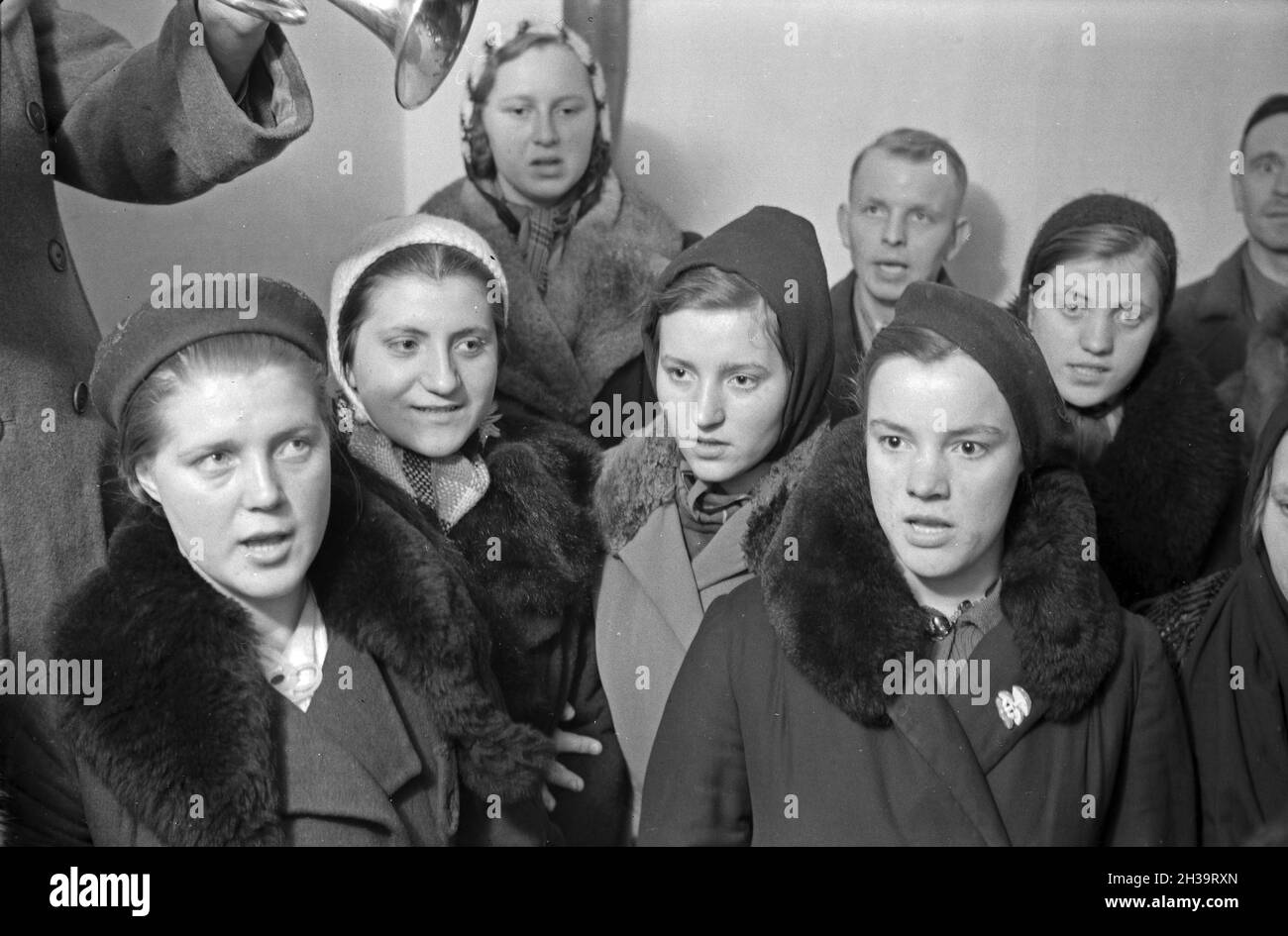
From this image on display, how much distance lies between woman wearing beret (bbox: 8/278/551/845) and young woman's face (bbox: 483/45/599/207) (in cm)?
59

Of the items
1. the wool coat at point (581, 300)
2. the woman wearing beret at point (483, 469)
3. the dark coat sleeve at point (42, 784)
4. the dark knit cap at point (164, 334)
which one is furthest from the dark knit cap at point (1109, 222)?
the dark coat sleeve at point (42, 784)

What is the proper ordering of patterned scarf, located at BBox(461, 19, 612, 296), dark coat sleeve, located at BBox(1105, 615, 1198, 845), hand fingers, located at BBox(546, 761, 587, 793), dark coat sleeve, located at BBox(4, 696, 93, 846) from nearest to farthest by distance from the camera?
dark coat sleeve, located at BBox(1105, 615, 1198, 845) → dark coat sleeve, located at BBox(4, 696, 93, 846) → hand fingers, located at BBox(546, 761, 587, 793) → patterned scarf, located at BBox(461, 19, 612, 296)

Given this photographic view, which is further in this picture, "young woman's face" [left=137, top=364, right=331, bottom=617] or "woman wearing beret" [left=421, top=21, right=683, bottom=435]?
"woman wearing beret" [left=421, top=21, right=683, bottom=435]

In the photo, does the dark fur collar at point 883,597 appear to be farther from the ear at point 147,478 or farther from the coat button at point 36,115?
the coat button at point 36,115

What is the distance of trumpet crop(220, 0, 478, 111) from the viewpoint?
8.82 feet

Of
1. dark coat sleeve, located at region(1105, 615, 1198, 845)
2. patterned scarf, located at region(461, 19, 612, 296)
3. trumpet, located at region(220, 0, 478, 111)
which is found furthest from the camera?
patterned scarf, located at region(461, 19, 612, 296)

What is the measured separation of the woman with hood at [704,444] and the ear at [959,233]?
34 cm

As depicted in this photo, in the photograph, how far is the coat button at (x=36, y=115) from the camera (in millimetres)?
3152

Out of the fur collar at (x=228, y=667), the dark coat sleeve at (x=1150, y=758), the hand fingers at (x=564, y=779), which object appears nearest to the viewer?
the fur collar at (x=228, y=667)

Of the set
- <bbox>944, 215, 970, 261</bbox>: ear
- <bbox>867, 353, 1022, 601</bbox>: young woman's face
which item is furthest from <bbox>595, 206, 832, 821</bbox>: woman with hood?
<bbox>944, 215, 970, 261</bbox>: ear

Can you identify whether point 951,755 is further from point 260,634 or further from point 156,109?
point 156,109

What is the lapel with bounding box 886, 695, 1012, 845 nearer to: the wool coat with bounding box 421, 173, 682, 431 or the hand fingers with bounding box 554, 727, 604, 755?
the hand fingers with bounding box 554, 727, 604, 755

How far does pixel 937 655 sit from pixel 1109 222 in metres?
1.06

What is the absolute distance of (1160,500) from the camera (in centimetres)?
333
